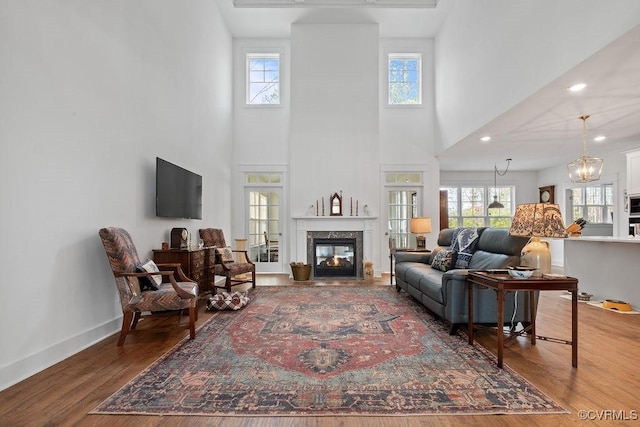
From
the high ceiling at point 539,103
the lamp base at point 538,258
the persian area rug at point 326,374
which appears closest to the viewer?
the persian area rug at point 326,374

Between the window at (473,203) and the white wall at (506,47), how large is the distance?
304 cm

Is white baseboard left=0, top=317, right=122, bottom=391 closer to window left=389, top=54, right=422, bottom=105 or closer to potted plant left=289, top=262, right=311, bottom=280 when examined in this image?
potted plant left=289, top=262, right=311, bottom=280

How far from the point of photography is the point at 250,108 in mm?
7652

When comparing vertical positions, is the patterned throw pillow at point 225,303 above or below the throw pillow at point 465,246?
below

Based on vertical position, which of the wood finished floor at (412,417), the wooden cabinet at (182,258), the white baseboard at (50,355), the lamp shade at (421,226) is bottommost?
the wood finished floor at (412,417)

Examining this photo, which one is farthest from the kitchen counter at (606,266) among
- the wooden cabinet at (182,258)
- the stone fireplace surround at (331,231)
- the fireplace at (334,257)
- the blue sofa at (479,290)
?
the wooden cabinet at (182,258)

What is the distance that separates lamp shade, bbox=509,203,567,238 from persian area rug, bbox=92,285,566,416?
0.98 metres

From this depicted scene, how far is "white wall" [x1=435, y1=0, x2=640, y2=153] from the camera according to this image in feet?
9.87

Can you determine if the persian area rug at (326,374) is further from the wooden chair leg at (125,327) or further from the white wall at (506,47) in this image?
the white wall at (506,47)

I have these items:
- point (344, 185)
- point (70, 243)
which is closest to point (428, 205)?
point (344, 185)

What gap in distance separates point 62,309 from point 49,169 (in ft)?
3.41

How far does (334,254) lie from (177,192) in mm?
3393

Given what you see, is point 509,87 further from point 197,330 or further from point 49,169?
point 49,169

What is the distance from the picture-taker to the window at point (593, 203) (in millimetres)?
7977
